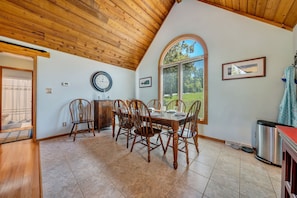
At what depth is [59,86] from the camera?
3076mm

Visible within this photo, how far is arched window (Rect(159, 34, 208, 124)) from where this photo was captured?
3.02m

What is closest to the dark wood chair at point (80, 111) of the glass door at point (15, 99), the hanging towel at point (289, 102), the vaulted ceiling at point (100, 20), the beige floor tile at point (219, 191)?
the vaulted ceiling at point (100, 20)

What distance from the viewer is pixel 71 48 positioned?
310cm

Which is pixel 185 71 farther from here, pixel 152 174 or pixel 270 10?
pixel 152 174

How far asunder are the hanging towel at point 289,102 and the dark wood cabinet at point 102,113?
3.82 m

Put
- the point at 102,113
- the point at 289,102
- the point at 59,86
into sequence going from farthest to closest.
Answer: the point at 102,113
the point at 59,86
the point at 289,102

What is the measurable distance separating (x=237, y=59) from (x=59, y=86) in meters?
4.25

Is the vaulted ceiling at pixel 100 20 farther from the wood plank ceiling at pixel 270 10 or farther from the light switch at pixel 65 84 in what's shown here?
the light switch at pixel 65 84

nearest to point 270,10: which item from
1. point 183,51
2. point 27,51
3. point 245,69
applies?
point 245,69

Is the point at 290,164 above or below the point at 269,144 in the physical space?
above

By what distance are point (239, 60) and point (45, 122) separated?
461cm

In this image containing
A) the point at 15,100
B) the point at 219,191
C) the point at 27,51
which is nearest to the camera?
the point at 219,191

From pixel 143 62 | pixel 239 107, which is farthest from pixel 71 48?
pixel 239 107

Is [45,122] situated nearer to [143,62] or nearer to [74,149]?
[74,149]
